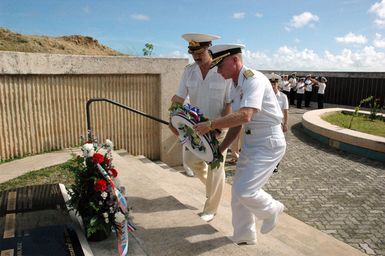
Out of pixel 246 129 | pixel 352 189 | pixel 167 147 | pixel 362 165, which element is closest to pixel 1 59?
pixel 167 147

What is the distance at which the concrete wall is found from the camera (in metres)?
6.30

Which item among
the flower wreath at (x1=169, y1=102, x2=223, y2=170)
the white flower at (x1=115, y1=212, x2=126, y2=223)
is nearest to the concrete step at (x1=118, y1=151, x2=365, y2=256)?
the flower wreath at (x1=169, y1=102, x2=223, y2=170)

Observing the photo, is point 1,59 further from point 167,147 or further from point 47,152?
point 167,147

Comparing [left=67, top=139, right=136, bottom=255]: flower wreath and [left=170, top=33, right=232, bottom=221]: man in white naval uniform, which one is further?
[left=170, top=33, right=232, bottom=221]: man in white naval uniform

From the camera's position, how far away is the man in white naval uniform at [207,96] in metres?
4.12

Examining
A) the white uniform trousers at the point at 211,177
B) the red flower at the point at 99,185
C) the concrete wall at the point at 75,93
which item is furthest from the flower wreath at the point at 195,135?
the concrete wall at the point at 75,93

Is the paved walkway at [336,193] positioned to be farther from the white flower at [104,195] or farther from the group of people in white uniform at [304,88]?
the group of people in white uniform at [304,88]

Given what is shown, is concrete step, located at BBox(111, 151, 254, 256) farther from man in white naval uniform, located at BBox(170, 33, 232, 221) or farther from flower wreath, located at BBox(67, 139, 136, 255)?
man in white naval uniform, located at BBox(170, 33, 232, 221)

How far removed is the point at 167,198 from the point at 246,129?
1572mm

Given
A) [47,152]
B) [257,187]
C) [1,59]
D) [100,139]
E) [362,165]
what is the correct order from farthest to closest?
[362,165], [100,139], [47,152], [1,59], [257,187]

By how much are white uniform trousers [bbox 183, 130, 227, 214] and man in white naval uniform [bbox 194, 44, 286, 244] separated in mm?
616

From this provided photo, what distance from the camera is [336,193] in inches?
236

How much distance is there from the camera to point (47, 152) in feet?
22.3

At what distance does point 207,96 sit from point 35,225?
242 cm
